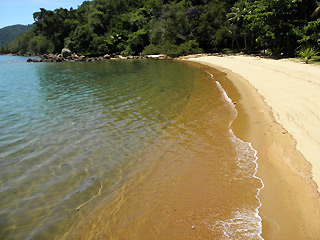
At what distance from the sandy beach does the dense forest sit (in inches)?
634

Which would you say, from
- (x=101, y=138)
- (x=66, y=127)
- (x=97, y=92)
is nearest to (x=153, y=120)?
(x=101, y=138)

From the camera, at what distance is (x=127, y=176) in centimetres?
588

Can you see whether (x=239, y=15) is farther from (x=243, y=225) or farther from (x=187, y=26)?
(x=243, y=225)

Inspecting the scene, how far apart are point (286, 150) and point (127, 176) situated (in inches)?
176

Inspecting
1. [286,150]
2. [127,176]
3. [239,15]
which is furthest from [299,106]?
[239,15]

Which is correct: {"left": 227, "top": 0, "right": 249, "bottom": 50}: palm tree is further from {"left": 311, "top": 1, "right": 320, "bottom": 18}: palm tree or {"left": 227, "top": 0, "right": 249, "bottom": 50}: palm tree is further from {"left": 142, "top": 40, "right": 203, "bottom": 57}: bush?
{"left": 311, "top": 1, "right": 320, "bottom": 18}: palm tree

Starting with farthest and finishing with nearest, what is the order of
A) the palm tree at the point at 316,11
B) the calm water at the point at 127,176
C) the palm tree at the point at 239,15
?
1. the palm tree at the point at 239,15
2. the palm tree at the point at 316,11
3. the calm water at the point at 127,176

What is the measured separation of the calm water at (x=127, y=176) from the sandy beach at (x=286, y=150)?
1.18ft

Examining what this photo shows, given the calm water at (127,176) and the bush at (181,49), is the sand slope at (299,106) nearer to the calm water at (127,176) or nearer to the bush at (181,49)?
the calm water at (127,176)

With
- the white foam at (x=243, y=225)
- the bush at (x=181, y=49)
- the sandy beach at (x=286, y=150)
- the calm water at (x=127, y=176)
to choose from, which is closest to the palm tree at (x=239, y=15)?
the bush at (x=181, y=49)

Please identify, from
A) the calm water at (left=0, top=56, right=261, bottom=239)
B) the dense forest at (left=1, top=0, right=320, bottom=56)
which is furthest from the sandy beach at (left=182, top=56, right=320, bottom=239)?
the dense forest at (left=1, top=0, right=320, bottom=56)

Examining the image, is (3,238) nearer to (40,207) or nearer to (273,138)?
(40,207)

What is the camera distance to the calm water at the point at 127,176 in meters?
4.21

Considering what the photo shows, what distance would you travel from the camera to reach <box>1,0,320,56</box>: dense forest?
25.7 m
